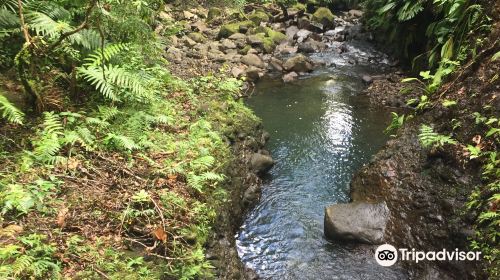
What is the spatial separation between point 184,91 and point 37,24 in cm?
306

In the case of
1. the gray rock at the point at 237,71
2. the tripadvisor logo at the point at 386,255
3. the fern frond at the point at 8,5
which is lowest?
the tripadvisor logo at the point at 386,255

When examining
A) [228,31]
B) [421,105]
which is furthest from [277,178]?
[228,31]

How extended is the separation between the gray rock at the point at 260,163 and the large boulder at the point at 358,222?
5.94ft

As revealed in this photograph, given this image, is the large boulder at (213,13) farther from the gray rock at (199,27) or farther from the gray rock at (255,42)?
the gray rock at (255,42)

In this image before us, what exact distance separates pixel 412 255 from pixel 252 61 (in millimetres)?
10075

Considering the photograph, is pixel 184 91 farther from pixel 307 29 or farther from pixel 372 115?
pixel 307 29

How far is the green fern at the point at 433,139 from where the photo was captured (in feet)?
16.7

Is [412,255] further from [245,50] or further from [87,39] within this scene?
[245,50]

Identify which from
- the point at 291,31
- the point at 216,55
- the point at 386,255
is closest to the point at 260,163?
the point at 386,255

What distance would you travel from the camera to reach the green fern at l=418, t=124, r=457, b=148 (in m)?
5.10

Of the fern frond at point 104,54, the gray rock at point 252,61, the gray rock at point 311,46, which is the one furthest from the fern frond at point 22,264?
the gray rock at point 311,46

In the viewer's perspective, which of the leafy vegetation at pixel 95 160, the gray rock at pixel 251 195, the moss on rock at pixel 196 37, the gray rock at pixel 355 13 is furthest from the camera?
the gray rock at pixel 355 13

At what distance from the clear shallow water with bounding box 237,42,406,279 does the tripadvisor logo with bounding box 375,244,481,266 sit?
0.13 meters

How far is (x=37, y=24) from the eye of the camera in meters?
4.13
